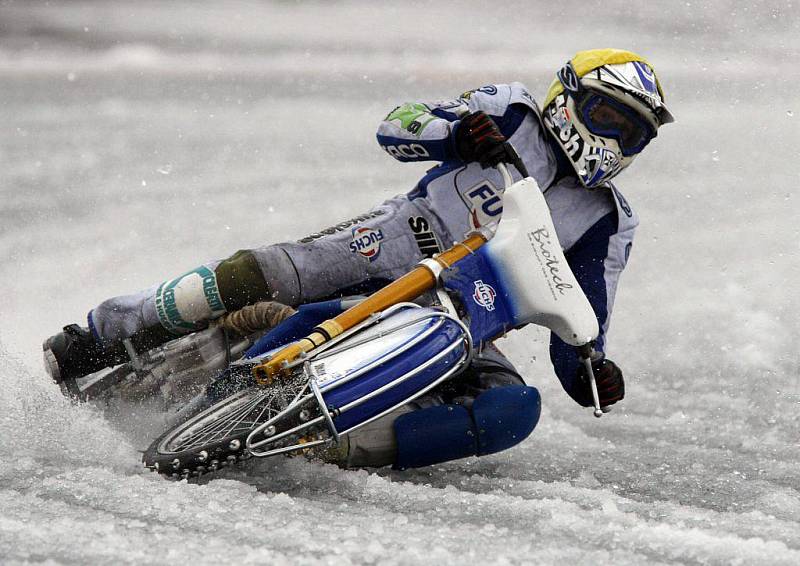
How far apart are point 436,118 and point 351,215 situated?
135 inches

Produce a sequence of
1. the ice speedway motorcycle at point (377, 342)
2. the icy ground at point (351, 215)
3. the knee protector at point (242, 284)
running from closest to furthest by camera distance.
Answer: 1. the icy ground at point (351, 215)
2. the ice speedway motorcycle at point (377, 342)
3. the knee protector at point (242, 284)

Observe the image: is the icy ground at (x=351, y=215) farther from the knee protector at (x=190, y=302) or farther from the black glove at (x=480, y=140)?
the black glove at (x=480, y=140)

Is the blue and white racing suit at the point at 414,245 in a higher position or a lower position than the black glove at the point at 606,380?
higher

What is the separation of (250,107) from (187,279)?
4.59 m

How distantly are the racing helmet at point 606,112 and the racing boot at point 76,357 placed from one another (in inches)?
66.0

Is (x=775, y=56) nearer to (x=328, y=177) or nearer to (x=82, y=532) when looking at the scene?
(x=328, y=177)

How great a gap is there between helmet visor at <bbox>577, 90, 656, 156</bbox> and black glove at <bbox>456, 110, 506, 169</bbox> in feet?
1.25

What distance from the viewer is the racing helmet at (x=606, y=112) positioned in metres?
3.34

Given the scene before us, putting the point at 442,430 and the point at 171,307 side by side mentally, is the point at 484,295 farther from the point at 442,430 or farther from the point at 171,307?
the point at 171,307

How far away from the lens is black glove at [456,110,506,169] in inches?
123

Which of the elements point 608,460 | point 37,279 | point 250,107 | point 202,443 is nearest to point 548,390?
point 608,460

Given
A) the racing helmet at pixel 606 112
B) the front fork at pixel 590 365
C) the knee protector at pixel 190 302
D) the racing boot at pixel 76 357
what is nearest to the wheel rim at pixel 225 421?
the knee protector at pixel 190 302

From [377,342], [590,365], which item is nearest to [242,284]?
[377,342]

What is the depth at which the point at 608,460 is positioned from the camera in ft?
12.3
